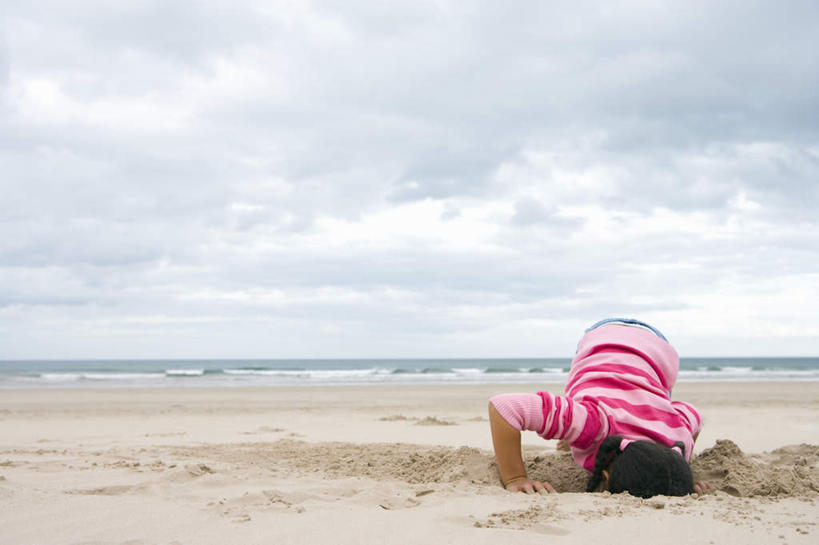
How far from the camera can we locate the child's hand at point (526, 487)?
3.24 meters

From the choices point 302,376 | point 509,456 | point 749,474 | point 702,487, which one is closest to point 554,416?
point 509,456

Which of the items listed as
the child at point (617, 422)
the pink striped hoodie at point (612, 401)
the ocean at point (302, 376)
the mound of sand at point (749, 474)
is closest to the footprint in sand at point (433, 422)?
the mound of sand at point (749, 474)

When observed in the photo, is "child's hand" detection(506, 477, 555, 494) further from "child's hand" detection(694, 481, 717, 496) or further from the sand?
"child's hand" detection(694, 481, 717, 496)

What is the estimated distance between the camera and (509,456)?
3352mm

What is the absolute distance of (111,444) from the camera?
588 centimetres

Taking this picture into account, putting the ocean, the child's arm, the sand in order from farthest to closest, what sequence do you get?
the ocean, the child's arm, the sand

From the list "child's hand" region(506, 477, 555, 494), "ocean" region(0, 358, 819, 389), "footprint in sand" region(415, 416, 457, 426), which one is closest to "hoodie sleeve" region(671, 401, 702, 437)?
"child's hand" region(506, 477, 555, 494)

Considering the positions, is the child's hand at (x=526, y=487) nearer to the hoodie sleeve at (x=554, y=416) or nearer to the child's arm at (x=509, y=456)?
the child's arm at (x=509, y=456)

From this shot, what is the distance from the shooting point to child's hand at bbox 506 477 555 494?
10.6 feet

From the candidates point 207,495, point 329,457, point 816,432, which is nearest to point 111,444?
point 329,457

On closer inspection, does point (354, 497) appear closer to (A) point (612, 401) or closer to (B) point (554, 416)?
(B) point (554, 416)

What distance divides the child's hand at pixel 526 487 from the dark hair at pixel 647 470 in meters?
0.34

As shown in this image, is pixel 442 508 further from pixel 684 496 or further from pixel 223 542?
pixel 684 496

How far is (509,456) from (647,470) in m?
0.72
